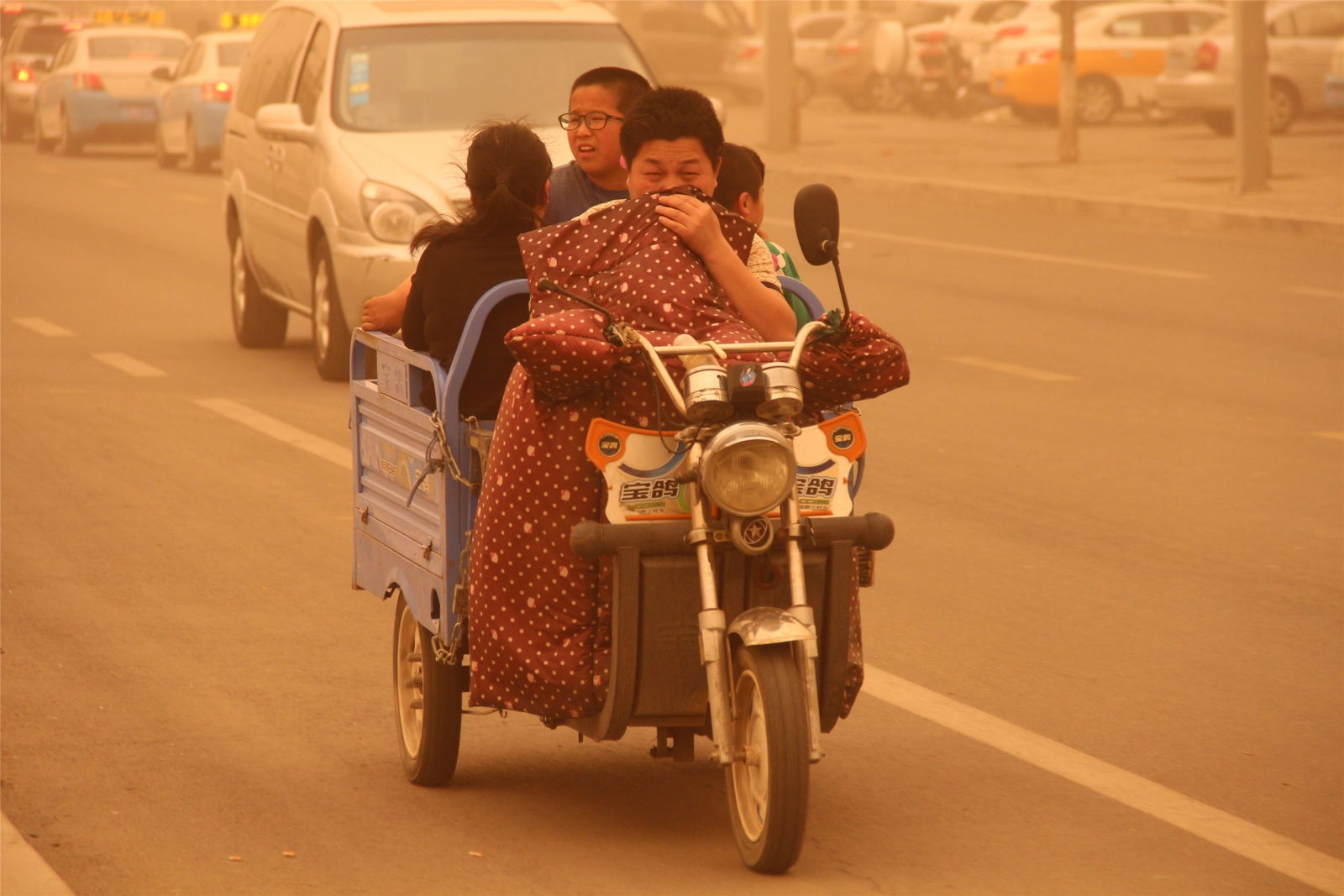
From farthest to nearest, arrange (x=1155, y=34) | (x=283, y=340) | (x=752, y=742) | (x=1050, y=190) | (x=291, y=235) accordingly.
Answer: (x=1155, y=34)
(x=1050, y=190)
(x=283, y=340)
(x=291, y=235)
(x=752, y=742)

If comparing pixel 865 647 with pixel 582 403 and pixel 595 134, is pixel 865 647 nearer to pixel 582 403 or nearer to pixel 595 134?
pixel 595 134

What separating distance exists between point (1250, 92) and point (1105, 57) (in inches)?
440

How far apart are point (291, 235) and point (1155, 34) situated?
2159cm

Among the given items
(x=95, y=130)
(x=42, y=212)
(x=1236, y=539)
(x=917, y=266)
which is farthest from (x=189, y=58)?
(x=1236, y=539)

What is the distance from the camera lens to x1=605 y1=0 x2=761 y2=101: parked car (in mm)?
40781

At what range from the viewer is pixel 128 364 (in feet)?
39.0

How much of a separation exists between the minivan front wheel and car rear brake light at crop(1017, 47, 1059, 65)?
2140cm

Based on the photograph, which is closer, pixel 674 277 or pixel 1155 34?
pixel 674 277

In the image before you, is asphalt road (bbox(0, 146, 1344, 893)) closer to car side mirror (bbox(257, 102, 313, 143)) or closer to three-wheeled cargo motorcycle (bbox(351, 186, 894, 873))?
three-wheeled cargo motorcycle (bbox(351, 186, 894, 873))

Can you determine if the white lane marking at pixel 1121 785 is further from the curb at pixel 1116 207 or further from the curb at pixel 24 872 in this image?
the curb at pixel 1116 207

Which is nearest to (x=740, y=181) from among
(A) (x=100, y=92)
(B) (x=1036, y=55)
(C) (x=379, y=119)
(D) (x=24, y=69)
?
(C) (x=379, y=119)

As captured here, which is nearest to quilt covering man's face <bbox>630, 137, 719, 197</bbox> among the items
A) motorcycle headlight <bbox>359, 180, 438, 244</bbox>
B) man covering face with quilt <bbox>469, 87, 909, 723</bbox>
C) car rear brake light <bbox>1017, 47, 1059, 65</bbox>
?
man covering face with quilt <bbox>469, 87, 909, 723</bbox>

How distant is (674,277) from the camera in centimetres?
429

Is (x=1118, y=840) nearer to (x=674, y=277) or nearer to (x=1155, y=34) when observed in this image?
(x=674, y=277)
